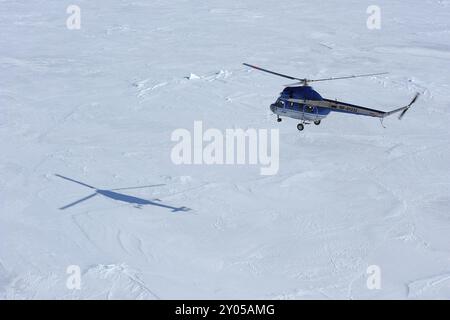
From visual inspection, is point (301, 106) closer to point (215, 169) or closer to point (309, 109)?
point (309, 109)

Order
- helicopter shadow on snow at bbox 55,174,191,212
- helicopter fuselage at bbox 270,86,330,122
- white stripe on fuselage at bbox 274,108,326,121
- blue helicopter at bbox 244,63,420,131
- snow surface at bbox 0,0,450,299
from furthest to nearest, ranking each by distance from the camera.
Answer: helicopter shadow on snow at bbox 55,174,191,212, white stripe on fuselage at bbox 274,108,326,121, helicopter fuselage at bbox 270,86,330,122, blue helicopter at bbox 244,63,420,131, snow surface at bbox 0,0,450,299

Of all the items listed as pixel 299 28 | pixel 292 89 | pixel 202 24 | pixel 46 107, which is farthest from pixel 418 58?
pixel 46 107

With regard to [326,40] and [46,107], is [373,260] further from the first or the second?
[326,40]

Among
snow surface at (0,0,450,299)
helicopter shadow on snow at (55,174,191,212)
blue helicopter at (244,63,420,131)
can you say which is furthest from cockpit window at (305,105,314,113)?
helicopter shadow on snow at (55,174,191,212)

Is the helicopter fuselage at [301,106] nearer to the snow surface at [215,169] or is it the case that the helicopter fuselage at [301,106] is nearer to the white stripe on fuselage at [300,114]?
the white stripe on fuselage at [300,114]

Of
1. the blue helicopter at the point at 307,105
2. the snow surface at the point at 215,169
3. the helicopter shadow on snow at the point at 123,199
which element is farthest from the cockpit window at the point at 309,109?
the helicopter shadow on snow at the point at 123,199

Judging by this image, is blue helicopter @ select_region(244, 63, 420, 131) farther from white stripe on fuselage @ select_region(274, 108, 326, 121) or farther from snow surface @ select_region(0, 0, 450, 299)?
snow surface @ select_region(0, 0, 450, 299)

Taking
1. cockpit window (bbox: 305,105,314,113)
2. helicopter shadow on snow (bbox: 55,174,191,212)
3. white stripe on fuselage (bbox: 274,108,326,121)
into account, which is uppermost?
cockpit window (bbox: 305,105,314,113)
